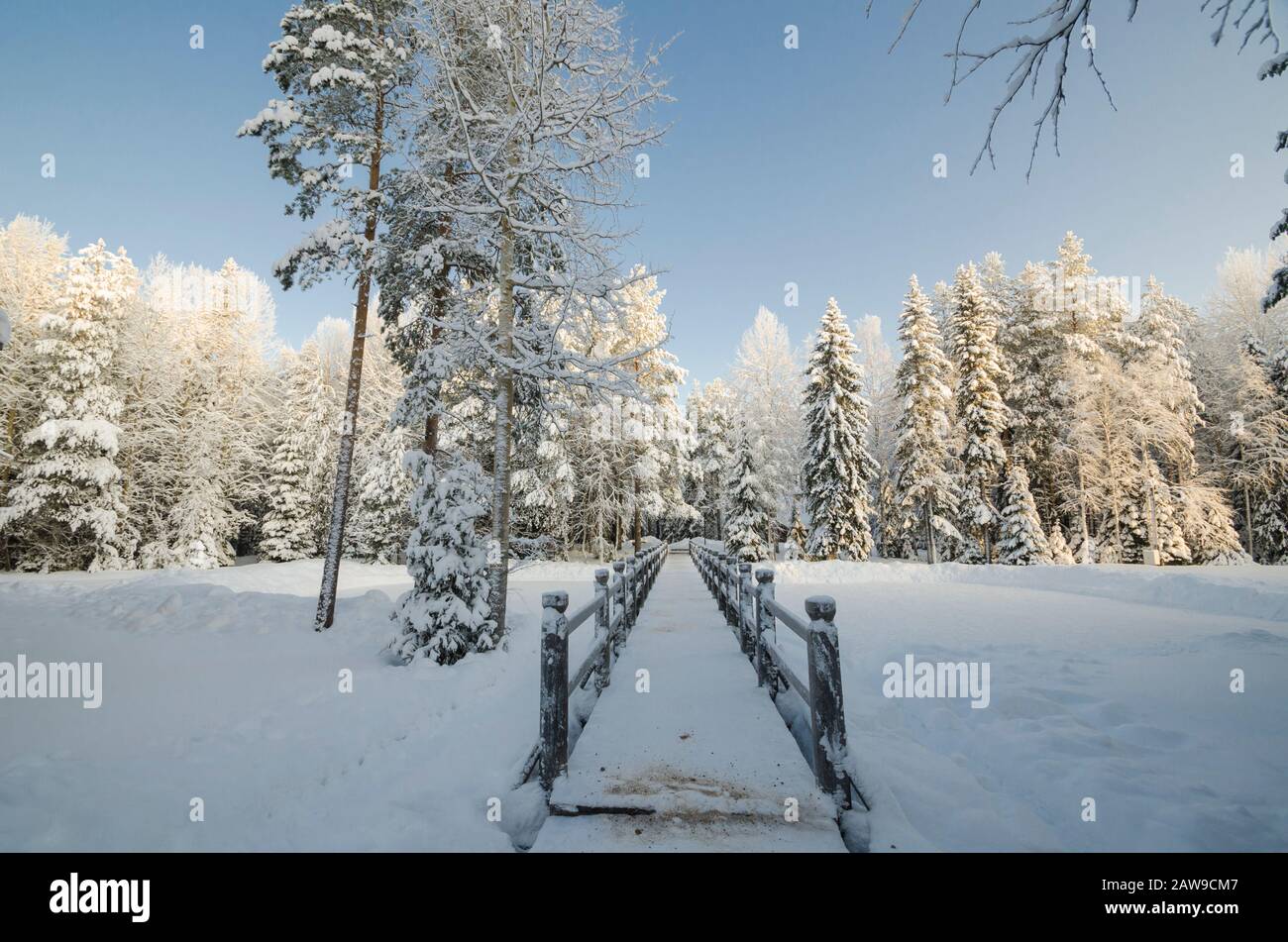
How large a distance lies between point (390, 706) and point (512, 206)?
7.84 m

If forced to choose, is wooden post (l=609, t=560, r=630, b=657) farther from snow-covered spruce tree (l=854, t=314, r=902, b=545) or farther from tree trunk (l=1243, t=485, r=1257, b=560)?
tree trunk (l=1243, t=485, r=1257, b=560)

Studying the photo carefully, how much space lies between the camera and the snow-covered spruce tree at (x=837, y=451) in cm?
2603

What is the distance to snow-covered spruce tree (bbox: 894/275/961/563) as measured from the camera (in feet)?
85.7

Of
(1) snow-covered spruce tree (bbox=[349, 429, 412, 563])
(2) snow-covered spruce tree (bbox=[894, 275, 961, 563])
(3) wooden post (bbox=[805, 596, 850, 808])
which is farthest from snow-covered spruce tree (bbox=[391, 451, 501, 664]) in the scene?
(2) snow-covered spruce tree (bbox=[894, 275, 961, 563])

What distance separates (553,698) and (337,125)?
552 inches

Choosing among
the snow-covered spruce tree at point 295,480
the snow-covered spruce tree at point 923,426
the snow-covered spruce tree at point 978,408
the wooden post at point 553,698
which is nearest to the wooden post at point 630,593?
the wooden post at point 553,698

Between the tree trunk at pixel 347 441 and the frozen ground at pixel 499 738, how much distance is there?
0.85 m

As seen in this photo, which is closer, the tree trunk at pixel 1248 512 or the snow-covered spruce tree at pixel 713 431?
the tree trunk at pixel 1248 512

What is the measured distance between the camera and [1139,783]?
3.76 m

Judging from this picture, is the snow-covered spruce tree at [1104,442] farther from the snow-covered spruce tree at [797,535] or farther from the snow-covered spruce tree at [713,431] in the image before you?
the snow-covered spruce tree at [713,431]

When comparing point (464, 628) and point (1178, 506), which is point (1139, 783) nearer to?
point (464, 628)

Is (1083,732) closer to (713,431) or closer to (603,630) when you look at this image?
(603,630)

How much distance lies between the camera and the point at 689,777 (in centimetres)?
392

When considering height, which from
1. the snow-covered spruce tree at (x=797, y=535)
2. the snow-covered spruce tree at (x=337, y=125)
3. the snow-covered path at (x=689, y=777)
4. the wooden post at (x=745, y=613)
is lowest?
the snow-covered spruce tree at (x=797, y=535)
